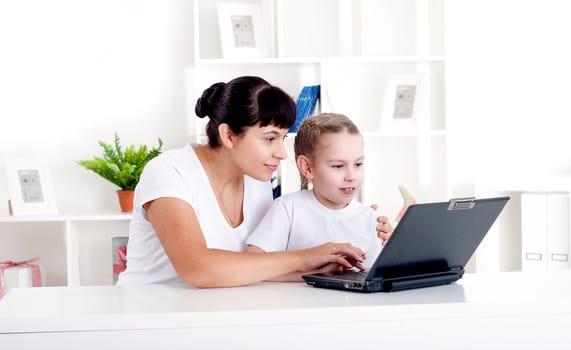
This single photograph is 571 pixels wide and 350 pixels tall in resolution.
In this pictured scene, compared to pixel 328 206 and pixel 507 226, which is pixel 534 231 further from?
pixel 328 206

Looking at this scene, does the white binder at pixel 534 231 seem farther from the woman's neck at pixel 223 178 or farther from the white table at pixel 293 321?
the white table at pixel 293 321

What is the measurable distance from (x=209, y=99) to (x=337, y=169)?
387 mm

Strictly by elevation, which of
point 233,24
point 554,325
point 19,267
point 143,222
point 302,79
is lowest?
point 19,267

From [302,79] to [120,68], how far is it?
917 mm

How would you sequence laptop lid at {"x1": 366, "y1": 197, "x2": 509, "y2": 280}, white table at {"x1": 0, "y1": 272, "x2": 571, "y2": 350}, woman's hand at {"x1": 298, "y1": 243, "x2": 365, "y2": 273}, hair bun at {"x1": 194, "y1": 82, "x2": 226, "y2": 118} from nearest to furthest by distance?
1. white table at {"x1": 0, "y1": 272, "x2": 571, "y2": 350}
2. laptop lid at {"x1": 366, "y1": 197, "x2": 509, "y2": 280}
3. woman's hand at {"x1": 298, "y1": 243, "x2": 365, "y2": 273}
4. hair bun at {"x1": 194, "y1": 82, "x2": 226, "y2": 118}

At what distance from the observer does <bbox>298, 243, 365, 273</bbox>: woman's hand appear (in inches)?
74.2

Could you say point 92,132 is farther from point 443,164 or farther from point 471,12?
point 471,12

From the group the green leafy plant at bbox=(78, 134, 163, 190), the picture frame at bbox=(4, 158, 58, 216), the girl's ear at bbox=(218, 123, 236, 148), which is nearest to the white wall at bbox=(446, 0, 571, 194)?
the green leafy plant at bbox=(78, 134, 163, 190)

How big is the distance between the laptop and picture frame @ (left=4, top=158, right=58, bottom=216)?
2445 mm

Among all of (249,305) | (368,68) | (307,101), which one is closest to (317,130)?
(249,305)

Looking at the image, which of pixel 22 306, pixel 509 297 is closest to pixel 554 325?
pixel 509 297

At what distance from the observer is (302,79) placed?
13.9 ft

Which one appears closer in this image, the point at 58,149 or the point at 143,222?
the point at 143,222

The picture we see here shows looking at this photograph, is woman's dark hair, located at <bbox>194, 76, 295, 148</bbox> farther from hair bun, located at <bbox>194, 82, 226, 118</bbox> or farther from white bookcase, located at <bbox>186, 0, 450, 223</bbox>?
white bookcase, located at <bbox>186, 0, 450, 223</bbox>
